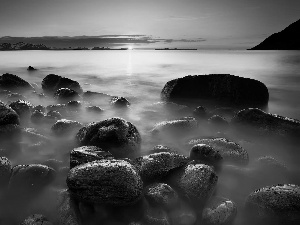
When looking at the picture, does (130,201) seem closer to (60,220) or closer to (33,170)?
(60,220)

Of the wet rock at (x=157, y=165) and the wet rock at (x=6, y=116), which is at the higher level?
the wet rock at (x=6, y=116)

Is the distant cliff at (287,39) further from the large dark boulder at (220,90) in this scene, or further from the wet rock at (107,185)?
the wet rock at (107,185)

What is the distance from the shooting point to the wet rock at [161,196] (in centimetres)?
353

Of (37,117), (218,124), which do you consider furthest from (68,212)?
(218,124)

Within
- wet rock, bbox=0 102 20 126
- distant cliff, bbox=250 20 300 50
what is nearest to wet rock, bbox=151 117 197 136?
wet rock, bbox=0 102 20 126

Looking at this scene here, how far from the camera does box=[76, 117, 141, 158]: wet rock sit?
4945 millimetres

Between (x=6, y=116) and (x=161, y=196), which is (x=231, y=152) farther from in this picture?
(x=6, y=116)

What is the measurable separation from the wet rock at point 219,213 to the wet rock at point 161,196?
0.42m

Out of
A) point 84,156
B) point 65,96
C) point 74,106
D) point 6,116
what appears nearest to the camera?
point 84,156

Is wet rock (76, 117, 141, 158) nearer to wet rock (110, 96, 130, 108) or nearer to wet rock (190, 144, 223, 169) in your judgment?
wet rock (190, 144, 223, 169)

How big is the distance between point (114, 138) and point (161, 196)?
67.0 inches

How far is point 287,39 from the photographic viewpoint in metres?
112

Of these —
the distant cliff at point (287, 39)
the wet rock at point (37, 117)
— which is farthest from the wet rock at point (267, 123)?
the distant cliff at point (287, 39)

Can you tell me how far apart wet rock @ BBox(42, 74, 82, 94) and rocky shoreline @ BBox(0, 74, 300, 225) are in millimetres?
4907
